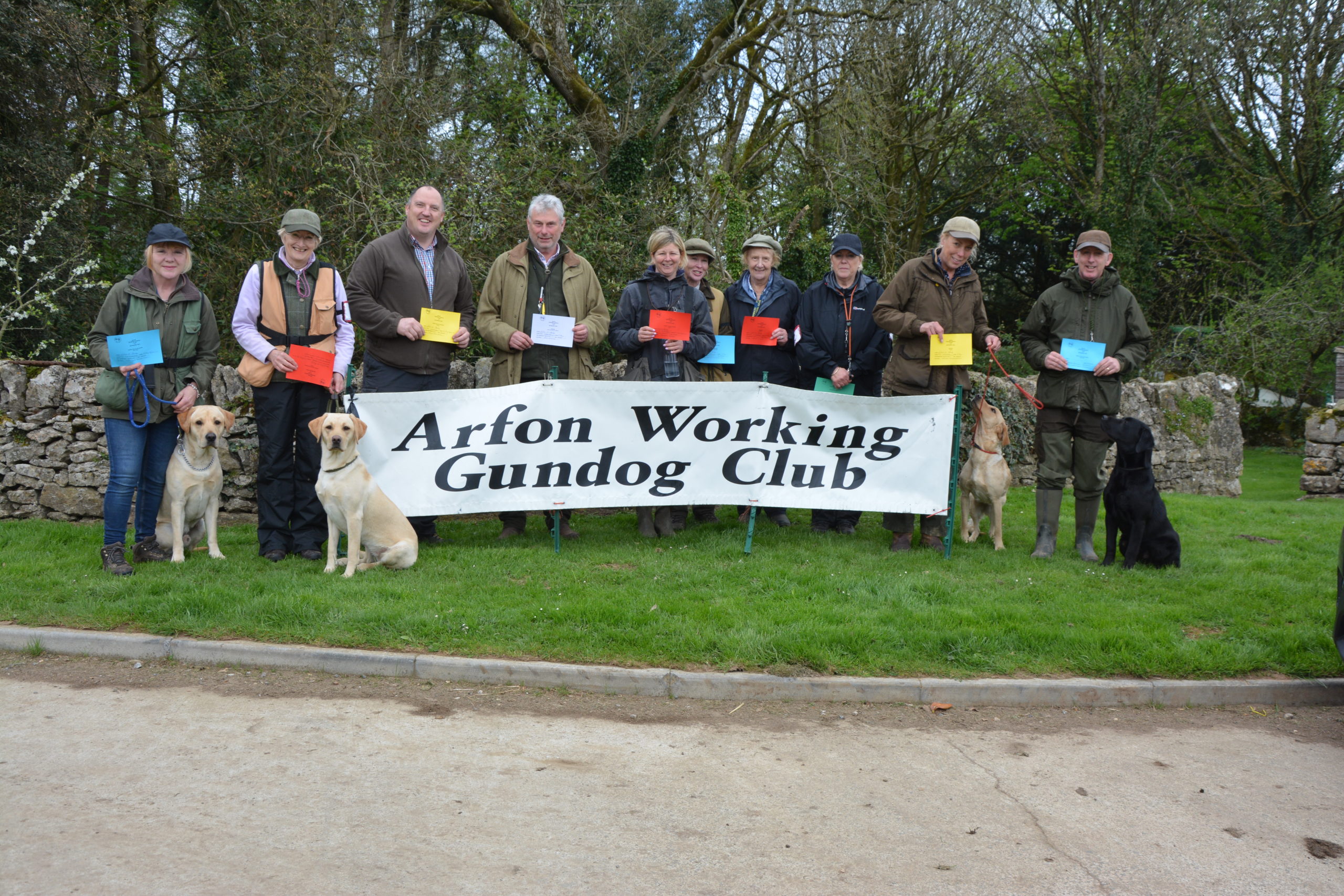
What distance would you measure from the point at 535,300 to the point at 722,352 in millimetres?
1604

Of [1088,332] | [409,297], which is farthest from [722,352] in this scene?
[1088,332]

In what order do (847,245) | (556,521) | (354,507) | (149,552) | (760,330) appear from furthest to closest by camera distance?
(760,330) < (847,245) < (556,521) < (149,552) < (354,507)

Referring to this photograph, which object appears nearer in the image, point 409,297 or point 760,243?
point 409,297

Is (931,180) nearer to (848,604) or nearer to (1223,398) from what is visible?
(1223,398)

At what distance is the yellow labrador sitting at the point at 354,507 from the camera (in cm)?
642

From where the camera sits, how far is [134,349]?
6.46 metres

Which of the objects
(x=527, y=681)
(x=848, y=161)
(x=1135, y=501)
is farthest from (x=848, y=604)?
(x=848, y=161)

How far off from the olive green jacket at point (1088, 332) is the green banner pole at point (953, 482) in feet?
2.28

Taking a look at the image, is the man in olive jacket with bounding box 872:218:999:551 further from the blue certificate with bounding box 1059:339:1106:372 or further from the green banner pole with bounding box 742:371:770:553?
the green banner pole with bounding box 742:371:770:553

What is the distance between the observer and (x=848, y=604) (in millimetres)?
5859

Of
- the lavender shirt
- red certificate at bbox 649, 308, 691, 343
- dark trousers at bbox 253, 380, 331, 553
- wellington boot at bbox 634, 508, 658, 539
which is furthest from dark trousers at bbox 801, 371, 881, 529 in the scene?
dark trousers at bbox 253, 380, 331, 553

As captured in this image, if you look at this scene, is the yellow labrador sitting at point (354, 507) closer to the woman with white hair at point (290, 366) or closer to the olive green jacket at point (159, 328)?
the woman with white hair at point (290, 366)

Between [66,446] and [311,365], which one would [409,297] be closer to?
[311,365]

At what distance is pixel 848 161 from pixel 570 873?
1733 centimetres
